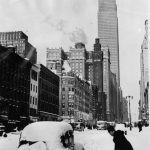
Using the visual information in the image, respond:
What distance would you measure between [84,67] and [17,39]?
52654mm

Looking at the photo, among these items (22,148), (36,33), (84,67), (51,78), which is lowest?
(22,148)

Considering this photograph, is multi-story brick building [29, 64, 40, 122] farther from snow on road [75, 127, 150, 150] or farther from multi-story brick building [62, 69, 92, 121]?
snow on road [75, 127, 150, 150]

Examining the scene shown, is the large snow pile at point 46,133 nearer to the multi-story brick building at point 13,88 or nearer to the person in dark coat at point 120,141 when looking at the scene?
the person in dark coat at point 120,141

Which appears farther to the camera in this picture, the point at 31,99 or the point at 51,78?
the point at 51,78

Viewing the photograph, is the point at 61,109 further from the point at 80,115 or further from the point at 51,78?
the point at 51,78

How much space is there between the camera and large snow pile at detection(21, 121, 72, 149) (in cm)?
899

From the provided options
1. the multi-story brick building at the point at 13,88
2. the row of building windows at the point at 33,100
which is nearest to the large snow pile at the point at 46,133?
the multi-story brick building at the point at 13,88

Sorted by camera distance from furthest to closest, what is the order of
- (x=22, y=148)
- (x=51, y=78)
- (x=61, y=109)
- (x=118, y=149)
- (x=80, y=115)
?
1. (x=80, y=115)
2. (x=61, y=109)
3. (x=51, y=78)
4. (x=22, y=148)
5. (x=118, y=149)

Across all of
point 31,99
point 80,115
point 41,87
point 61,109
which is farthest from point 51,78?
point 80,115

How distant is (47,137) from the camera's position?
9.09 metres

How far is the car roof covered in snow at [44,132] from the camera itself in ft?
29.9

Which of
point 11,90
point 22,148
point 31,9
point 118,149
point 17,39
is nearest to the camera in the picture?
point 118,149

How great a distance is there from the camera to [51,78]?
9044 cm

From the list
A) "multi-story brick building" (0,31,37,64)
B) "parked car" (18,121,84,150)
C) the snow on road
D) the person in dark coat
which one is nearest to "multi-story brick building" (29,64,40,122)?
the snow on road
